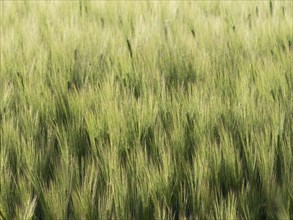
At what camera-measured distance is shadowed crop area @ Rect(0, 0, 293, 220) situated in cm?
101

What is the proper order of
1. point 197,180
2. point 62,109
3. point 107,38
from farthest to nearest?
point 107,38 < point 62,109 < point 197,180

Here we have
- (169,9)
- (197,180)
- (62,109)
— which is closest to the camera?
(197,180)

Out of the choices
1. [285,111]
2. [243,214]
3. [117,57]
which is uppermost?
[117,57]

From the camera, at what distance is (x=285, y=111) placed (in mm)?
1311

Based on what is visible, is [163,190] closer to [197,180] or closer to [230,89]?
[197,180]

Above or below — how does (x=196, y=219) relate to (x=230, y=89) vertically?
below

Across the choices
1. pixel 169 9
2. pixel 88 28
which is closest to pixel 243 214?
pixel 88 28

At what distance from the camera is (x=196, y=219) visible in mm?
945

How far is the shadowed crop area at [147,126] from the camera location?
3.32 feet

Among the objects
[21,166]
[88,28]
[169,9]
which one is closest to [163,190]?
[21,166]

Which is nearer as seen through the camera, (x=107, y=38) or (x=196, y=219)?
(x=196, y=219)

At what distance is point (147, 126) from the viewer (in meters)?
1.28

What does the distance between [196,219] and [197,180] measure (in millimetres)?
131

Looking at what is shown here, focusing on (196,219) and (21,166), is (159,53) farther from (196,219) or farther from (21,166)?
(196,219)
